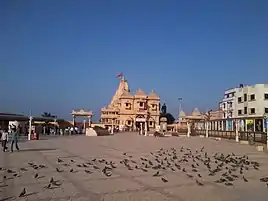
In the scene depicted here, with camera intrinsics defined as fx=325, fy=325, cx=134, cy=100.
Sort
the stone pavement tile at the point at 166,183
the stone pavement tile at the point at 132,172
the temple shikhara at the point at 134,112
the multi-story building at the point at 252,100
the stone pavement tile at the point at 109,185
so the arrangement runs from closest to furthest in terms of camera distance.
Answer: the stone pavement tile at the point at 109,185
the stone pavement tile at the point at 166,183
the stone pavement tile at the point at 132,172
the multi-story building at the point at 252,100
the temple shikhara at the point at 134,112

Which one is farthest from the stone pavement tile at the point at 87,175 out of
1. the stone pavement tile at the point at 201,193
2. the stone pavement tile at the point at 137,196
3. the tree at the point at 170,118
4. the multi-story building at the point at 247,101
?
the tree at the point at 170,118

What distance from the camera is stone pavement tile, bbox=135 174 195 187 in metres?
8.66

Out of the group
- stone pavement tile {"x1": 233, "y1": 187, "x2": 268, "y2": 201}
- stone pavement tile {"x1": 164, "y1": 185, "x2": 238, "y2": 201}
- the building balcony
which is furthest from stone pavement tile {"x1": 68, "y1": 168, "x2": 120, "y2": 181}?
the building balcony

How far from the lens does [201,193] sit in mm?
7605

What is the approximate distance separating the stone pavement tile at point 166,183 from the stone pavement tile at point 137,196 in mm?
1038

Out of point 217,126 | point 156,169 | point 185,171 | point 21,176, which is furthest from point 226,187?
point 217,126

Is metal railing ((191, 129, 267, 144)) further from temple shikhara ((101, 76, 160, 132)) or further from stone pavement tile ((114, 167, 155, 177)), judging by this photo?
temple shikhara ((101, 76, 160, 132))

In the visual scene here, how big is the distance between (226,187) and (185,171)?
9.03 ft

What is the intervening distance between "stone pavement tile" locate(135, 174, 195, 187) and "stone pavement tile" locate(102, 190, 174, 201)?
1038mm

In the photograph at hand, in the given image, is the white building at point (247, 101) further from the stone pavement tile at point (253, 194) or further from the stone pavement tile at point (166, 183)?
the stone pavement tile at point (253, 194)

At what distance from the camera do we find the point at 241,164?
44.2 feet

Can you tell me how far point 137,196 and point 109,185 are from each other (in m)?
1.46

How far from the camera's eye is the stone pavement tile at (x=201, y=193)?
706 cm

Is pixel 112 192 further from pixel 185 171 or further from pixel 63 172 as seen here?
pixel 185 171
